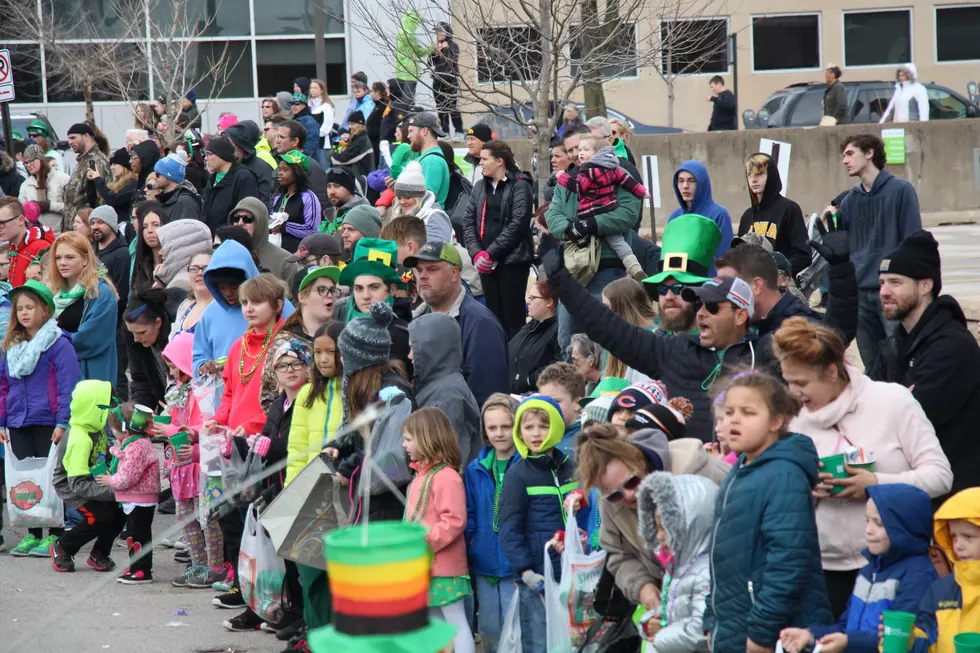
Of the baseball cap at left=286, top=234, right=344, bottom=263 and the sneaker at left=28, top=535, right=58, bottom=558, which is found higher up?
the baseball cap at left=286, top=234, right=344, bottom=263

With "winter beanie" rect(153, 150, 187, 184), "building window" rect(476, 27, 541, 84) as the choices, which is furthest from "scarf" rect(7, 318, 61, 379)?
"building window" rect(476, 27, 541, 84)

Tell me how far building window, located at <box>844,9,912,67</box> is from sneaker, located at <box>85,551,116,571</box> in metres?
32.0

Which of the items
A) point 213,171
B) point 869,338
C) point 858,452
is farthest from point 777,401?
point 213,171

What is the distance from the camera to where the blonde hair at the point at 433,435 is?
6551 millimetres

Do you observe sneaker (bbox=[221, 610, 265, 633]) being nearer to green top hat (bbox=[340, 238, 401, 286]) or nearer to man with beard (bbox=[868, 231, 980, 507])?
green top hat (bbox=[340, 238, 401, 286])

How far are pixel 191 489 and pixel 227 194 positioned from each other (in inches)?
180

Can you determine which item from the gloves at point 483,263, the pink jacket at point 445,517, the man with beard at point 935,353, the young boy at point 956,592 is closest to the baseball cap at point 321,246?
the gloves at point 483,263

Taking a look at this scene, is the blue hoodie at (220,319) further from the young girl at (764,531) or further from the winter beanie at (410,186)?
the young girl at (764,531)

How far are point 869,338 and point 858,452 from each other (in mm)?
4344

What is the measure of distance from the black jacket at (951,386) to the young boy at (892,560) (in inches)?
35.3

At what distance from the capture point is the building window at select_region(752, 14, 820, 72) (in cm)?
3731

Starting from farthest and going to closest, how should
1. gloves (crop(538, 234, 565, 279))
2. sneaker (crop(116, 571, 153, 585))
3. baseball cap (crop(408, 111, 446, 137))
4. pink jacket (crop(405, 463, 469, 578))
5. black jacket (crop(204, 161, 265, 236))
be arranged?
baseball cap (crop(408, 111, 446, 137))
black jacket (crop(204, 161, 265, 236))
sneaker (crop(116, 571, 153, 585))
pink jacket (crop(405, 463, 469, 578))
gloves (crop(538, 234, 565, 279))

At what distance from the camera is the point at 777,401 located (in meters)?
4.89

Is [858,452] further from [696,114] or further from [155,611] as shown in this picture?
[696,114]
